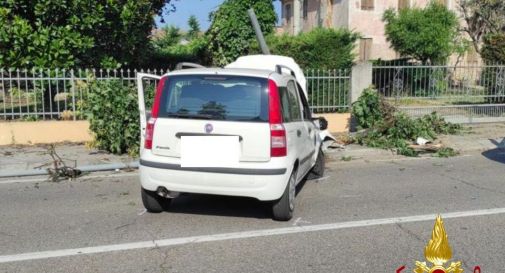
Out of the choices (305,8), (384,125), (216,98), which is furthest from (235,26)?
(305,8)

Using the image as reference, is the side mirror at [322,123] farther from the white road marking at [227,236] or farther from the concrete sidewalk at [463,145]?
the concrete sidewalk at [463,145]

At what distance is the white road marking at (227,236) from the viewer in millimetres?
4436

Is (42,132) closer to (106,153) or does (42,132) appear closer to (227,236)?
(106,153)

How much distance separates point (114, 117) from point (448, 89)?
28.3 feet

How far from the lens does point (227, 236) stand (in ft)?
16.2

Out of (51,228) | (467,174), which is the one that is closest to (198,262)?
(51,228)

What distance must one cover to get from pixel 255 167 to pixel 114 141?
15.6ft

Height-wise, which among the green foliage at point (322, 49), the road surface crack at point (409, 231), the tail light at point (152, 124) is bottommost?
the road surface crack at point (409, 231)

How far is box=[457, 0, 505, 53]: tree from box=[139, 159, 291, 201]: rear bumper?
19.8 meters

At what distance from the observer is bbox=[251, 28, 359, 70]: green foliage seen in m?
12.5

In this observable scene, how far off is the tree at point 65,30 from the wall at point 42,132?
1.31 meters

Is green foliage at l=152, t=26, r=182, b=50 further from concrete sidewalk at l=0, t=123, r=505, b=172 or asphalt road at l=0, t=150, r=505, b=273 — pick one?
asphalt road at l=0, t=150, r=505, b=273

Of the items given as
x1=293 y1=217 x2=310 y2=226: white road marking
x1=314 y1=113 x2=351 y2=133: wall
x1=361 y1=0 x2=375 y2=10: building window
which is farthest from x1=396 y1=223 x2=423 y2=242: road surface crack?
x1=361 y1=0 x2=375 y2=10: building window

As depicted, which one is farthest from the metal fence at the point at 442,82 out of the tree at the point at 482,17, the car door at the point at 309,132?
the tree at the point at 482,17
